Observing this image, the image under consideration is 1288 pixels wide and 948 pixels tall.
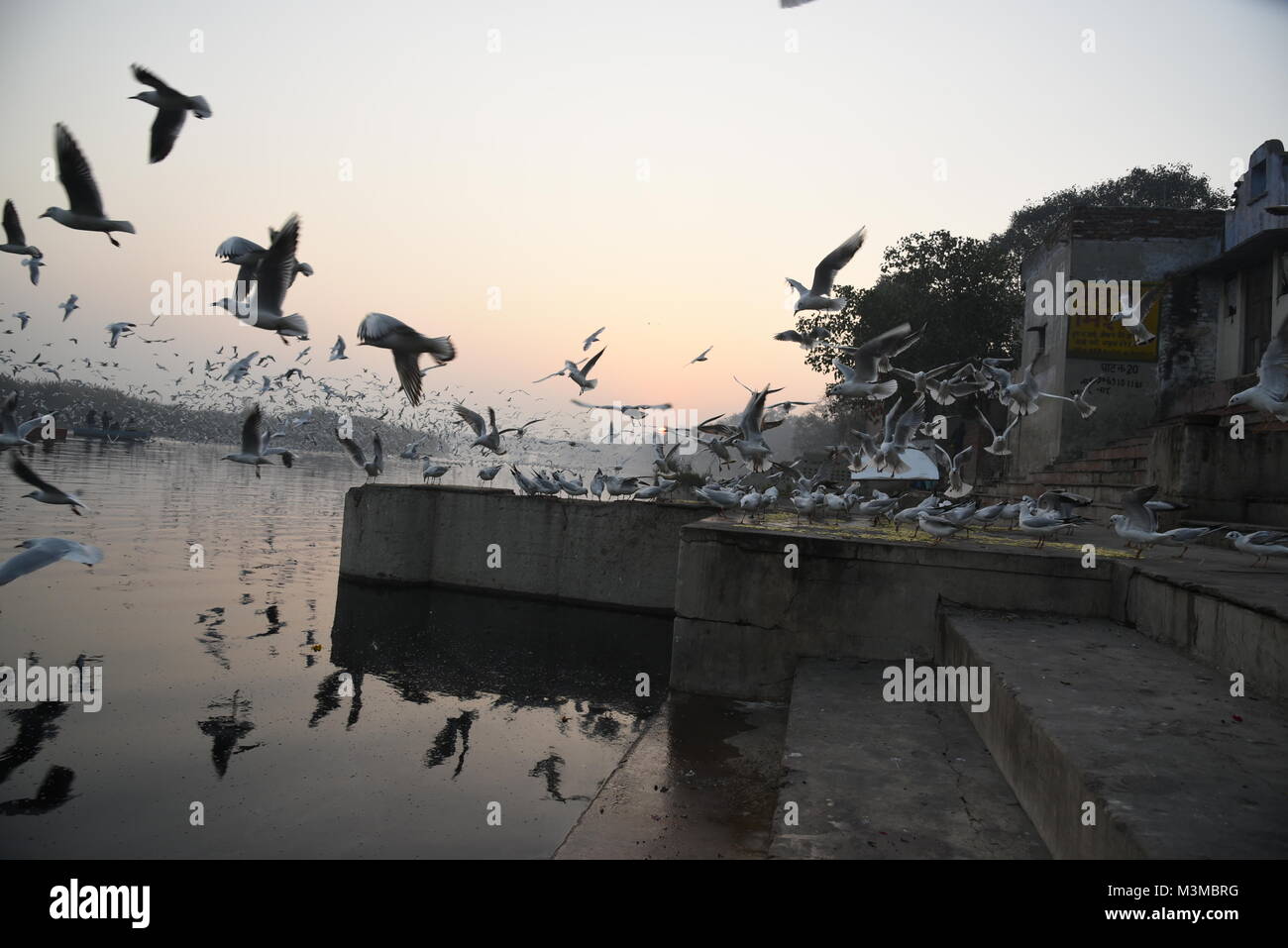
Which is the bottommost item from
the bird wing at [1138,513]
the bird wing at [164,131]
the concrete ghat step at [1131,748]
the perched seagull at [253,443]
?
the concrete ghat step at [1131,748]

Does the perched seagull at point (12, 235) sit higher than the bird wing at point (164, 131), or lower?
lower

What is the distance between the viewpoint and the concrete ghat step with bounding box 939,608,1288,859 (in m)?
2.97

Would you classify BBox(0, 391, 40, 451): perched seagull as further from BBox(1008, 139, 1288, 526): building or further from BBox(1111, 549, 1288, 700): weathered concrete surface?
BBox(1008, 139, 1288, 526): building

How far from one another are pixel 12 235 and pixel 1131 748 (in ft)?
32.4

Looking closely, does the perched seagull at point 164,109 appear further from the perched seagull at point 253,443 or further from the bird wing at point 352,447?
the bird wing at point 352,447

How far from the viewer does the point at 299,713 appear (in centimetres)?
905

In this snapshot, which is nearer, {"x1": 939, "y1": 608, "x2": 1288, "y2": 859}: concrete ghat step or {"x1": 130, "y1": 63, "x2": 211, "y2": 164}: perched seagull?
{"x1": 939, "y1": 608, "x2": 1288, "y2": 859}: concrete ghat step

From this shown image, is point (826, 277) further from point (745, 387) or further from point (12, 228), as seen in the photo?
point (12, 228)

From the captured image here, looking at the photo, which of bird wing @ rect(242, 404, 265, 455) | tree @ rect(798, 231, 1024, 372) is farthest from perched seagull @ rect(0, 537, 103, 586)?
tree @ rect(798, 231, 1024, 372)

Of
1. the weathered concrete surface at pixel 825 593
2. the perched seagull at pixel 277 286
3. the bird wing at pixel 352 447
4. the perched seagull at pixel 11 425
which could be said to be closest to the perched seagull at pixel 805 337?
the weathered concrete surface at pixel 825 593

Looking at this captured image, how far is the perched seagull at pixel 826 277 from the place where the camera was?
10.0 metres

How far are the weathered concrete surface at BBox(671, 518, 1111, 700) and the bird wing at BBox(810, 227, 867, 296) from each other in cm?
327

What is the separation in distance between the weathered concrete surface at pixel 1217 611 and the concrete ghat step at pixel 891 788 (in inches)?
56.2

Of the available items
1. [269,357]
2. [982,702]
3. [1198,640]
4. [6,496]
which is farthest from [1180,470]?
[6,496]
